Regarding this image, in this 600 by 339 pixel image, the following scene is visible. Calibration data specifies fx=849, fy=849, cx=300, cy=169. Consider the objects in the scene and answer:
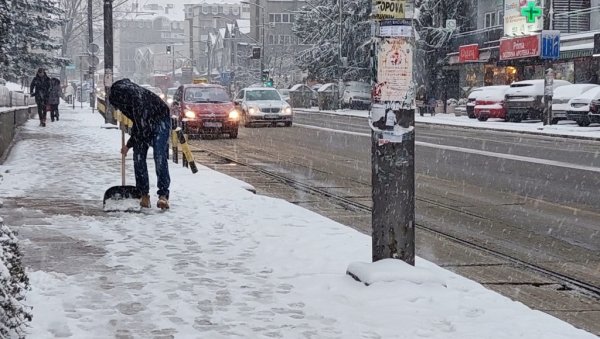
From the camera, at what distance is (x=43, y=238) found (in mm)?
7945

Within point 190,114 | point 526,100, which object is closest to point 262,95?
point 190,114

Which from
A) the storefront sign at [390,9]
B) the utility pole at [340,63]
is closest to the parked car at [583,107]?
the storefront sign at [390,9]

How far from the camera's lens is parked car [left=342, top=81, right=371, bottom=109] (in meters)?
57.5

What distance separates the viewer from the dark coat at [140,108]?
9.72 m

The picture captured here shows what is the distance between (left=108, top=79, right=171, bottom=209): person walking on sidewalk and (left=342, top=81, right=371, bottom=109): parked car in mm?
47657

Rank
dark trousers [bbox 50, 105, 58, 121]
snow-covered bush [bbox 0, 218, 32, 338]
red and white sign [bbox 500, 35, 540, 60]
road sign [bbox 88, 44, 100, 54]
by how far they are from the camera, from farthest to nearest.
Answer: red and white sign [bbox 500, 35, 540, 60]
road sign [bbox 88, 44, 100, 54]
dark trousers [bbox 50, 105, 58, 121]
snow-covered bush [bbox 0, 218, 32, 338]

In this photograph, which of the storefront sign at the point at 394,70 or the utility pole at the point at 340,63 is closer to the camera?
the storefront sign at the point at 394,70

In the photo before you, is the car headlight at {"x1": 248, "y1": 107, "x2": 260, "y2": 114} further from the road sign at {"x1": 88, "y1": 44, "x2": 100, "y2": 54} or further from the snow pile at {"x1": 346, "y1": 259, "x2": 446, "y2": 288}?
the snow pile at {"x1": 346, "y1": 259, "x2": 446, "y2": 288}

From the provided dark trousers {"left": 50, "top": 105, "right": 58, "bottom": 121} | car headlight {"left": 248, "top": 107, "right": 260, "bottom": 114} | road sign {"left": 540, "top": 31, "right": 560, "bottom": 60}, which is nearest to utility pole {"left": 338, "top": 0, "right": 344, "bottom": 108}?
road sign {"left": 540, "top": 31, "right": 560, "bottom": 60}

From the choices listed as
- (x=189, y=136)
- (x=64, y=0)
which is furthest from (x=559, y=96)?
(x=64, y=0)

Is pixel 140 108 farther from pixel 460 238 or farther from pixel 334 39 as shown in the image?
pixel 334 39

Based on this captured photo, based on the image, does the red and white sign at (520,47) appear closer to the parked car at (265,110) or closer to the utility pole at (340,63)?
the parked car at (265,110)

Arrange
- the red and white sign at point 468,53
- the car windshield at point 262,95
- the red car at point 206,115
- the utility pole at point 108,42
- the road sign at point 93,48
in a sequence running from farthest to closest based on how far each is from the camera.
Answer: the red and white sign at point 468,53
the road sign at point 93,48
the car windshield at point 262,95
the utility pole at point 108,42
the red car at point 206,115

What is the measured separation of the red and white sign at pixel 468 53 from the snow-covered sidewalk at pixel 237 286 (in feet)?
128
